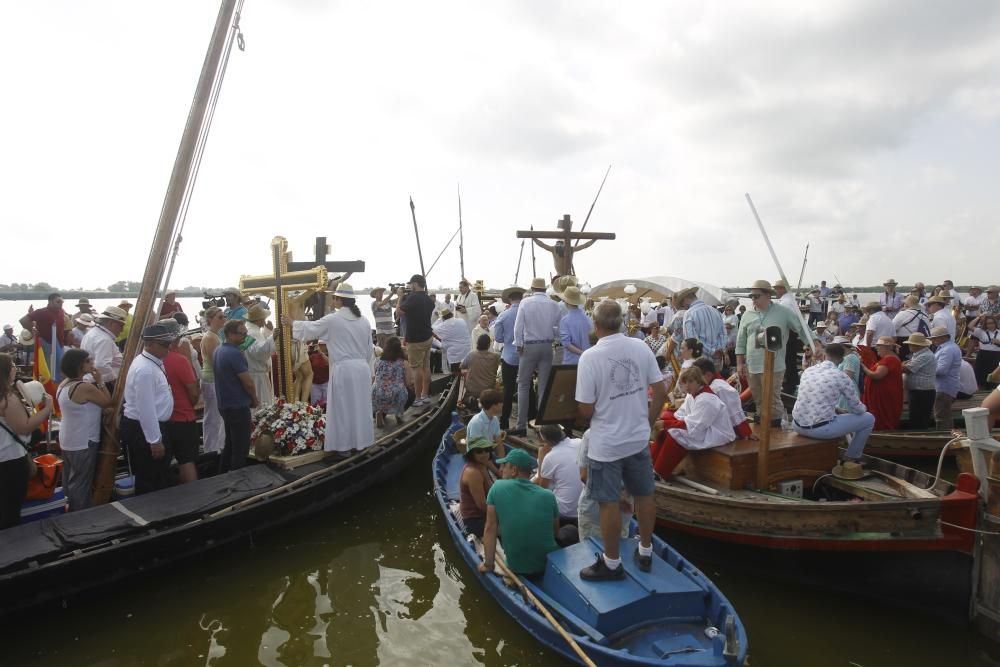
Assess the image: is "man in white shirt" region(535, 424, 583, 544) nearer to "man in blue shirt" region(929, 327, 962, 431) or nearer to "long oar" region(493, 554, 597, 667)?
"long oar" region(493, 554, 597, 667)

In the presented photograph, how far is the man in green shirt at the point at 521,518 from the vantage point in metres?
4.57

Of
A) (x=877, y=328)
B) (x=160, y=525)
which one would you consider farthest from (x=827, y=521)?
(x=877, y=328)

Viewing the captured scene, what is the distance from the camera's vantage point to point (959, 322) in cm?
1461

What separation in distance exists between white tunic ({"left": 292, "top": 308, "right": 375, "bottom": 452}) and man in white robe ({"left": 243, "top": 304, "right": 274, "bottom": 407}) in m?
1.00

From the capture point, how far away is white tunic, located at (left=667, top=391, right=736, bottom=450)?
5.83m

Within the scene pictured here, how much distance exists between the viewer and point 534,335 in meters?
7.83

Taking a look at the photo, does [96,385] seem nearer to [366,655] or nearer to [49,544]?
[49,544]

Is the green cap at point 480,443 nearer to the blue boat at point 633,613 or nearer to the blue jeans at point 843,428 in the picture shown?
the blue boat at point 633,613

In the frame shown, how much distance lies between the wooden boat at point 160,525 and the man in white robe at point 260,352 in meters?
1.44

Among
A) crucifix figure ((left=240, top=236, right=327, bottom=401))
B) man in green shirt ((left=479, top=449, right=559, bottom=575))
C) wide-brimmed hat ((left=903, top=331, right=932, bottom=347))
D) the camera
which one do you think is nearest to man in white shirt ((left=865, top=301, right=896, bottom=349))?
wide-brimmed hat ((left=903, top=331, right=932, bottom=347))

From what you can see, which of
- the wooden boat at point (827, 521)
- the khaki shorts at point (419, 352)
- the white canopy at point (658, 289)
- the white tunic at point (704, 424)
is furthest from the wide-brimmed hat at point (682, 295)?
the white canopy at point (658, 289)

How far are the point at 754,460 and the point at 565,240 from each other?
369 inches

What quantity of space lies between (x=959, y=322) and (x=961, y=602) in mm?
12818

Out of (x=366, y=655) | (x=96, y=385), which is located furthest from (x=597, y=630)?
(x=96, y=385)
